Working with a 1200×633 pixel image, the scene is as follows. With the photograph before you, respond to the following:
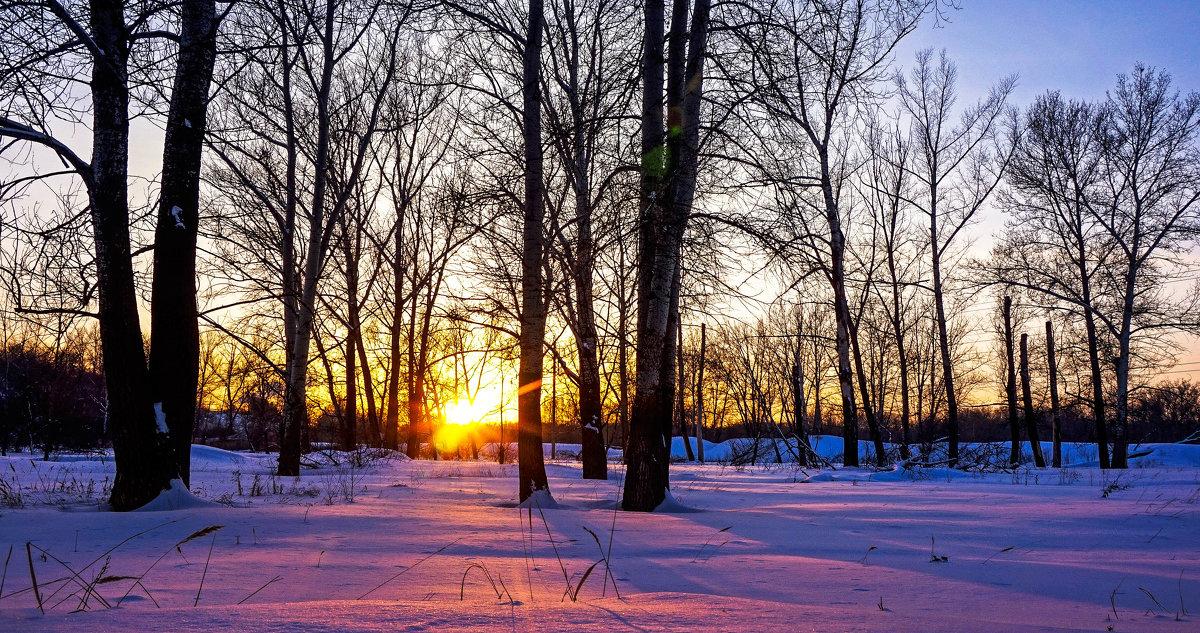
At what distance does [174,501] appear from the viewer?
6.19 m

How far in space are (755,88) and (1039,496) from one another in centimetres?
620

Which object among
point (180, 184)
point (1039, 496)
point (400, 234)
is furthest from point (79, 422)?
point (1039, 496)

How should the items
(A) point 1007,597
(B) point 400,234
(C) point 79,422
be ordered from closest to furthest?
1. (A) point 1007,597
2. (B) point 400,234
3. (C) point 79,422

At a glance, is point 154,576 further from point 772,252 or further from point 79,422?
point 79,422

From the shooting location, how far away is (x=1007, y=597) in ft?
9.75

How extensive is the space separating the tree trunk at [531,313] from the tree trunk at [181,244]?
3.08 m

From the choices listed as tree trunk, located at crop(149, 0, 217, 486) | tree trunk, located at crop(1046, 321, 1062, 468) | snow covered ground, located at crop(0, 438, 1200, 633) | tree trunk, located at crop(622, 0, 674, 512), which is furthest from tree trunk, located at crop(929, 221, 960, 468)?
tree trunk, located at crop(149, 0, 217, 486)

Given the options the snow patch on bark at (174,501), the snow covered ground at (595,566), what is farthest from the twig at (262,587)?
the snow patch on bark at (174,501)

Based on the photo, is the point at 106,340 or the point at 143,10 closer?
the point at 143,10

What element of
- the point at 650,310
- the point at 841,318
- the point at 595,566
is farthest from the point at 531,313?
the point at 841,318

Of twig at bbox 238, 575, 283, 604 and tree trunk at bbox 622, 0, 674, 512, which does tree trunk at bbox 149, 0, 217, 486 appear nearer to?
twig at bbox 238, 575, 283, 604

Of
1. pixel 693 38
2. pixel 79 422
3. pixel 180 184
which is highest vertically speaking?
pixel 693 38

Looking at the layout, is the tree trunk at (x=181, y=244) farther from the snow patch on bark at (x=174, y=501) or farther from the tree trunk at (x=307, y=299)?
the tree trunk at (x=307, y=299)

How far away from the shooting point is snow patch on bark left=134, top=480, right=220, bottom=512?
606cm
